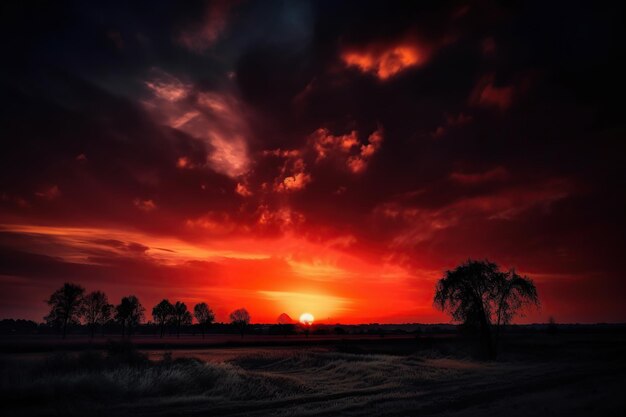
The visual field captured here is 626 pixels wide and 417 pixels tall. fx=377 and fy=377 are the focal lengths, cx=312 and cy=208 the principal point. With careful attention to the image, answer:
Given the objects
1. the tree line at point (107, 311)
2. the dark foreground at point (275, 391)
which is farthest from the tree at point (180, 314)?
the dark foreground at point (275, 391)

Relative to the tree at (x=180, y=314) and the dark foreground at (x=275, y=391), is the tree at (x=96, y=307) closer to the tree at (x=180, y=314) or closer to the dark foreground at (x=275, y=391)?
the tree at (x=180, y=314)

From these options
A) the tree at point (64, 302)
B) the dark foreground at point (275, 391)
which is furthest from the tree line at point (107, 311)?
the dark foreground at point (275, 391)

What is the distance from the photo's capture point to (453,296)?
38031 millimetres

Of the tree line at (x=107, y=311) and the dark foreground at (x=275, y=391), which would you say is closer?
the dark foreground at (x=275, y=391)

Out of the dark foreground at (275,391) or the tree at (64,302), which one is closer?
Answer: the dark foreground at (275,391)

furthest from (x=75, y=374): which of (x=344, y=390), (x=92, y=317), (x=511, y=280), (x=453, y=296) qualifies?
(x=92, y=317)

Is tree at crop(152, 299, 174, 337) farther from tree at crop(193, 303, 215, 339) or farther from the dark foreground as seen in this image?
the dark foreground

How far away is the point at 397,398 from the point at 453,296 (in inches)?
984

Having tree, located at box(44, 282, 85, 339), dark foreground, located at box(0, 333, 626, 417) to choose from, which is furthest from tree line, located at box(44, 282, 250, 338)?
dark foreground, located at box(0, 333, 626, 417)

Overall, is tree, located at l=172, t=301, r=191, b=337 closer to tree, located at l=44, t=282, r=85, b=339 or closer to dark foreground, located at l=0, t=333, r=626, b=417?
tree, located at l=44, t=282, r=85, b=339

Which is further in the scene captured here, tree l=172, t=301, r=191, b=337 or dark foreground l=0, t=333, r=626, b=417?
tree l=172, t=301, r=191, b=337

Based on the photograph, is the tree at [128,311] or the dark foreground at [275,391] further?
the tree at [128,311]

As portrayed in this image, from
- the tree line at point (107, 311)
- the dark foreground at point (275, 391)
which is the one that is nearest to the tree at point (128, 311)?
the tree line at point (107, 311)

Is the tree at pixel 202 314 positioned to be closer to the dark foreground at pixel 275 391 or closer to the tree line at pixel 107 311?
the tree line at pixel 107 311
